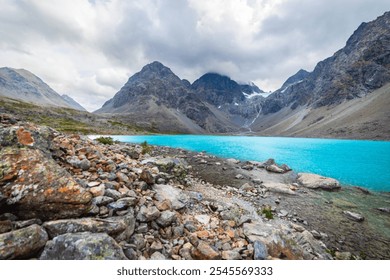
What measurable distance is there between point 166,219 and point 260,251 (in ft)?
11.8

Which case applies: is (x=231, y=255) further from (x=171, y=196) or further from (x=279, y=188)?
(x=279, y=188)

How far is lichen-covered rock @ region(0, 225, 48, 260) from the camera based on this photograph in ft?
13.3

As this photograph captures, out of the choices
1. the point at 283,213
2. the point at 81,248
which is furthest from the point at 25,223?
the point at 283,213

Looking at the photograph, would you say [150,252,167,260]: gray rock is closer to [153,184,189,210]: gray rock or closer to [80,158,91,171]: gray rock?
[153,184,189,210]: gray rock

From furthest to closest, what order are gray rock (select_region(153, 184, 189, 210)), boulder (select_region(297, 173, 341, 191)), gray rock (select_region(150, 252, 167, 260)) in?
boulder (select_region(297, 173, 341, 191))
gray rock (select_region(153, 184, 189, 210))
gray rock (select_region(150, 252, 167, 260))

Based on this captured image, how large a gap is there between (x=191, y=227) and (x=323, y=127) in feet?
641

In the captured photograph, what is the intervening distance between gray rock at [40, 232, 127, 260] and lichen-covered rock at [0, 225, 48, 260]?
22 centimetres

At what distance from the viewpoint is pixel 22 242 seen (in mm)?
4188

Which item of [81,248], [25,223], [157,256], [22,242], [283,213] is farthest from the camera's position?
[283,213]

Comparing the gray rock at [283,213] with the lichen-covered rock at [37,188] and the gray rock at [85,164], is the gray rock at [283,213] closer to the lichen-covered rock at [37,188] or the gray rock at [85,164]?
the lichen-covered rock at [37,188]

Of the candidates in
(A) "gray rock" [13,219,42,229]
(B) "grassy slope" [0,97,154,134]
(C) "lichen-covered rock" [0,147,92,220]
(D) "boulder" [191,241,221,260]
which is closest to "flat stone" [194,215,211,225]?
(D) "boulder" [191,241,221,260]

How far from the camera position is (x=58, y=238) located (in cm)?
457

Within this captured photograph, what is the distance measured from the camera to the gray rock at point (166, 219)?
688cm

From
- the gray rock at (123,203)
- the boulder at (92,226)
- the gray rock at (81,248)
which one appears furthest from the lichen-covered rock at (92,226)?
the gray rock at (123,203)
